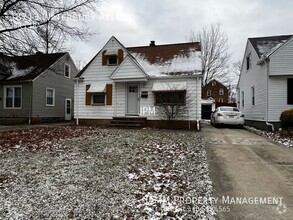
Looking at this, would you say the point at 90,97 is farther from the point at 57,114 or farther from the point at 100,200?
the point at 100,200

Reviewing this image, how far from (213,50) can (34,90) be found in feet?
78.4

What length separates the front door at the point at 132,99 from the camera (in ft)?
46.9

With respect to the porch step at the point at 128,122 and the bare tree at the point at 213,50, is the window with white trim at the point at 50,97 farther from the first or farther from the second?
the bare tree at the point at 213,50

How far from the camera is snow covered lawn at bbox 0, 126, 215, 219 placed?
3.08 metres

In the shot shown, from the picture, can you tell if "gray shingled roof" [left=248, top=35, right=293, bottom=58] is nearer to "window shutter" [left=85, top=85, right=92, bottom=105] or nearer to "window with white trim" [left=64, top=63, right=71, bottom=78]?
"window shutter" [left=85, top=85, right=92, bottom=105]

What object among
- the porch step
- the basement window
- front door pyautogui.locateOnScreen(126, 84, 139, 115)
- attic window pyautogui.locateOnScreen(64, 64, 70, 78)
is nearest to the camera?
the basement window

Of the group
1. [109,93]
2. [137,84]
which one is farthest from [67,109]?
[137,84]

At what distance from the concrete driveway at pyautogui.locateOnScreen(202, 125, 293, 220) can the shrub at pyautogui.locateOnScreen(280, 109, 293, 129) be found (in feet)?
15.0

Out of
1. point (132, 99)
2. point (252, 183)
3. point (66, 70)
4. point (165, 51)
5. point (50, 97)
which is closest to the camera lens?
point (252, 183)

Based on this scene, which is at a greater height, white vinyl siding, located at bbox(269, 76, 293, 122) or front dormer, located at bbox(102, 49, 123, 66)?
front dormer, located at bbox(102, 49, 123, 66)

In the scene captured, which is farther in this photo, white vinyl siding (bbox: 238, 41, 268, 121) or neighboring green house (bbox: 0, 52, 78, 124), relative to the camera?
neighboring green house (bbox: 0, 52, 78, 124)

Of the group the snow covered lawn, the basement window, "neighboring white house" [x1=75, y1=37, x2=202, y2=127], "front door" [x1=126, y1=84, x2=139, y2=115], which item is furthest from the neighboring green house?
the snow covered lawn

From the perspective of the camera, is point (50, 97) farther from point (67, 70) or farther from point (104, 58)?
point (104, 58)

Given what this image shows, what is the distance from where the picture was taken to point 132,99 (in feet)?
47.2
